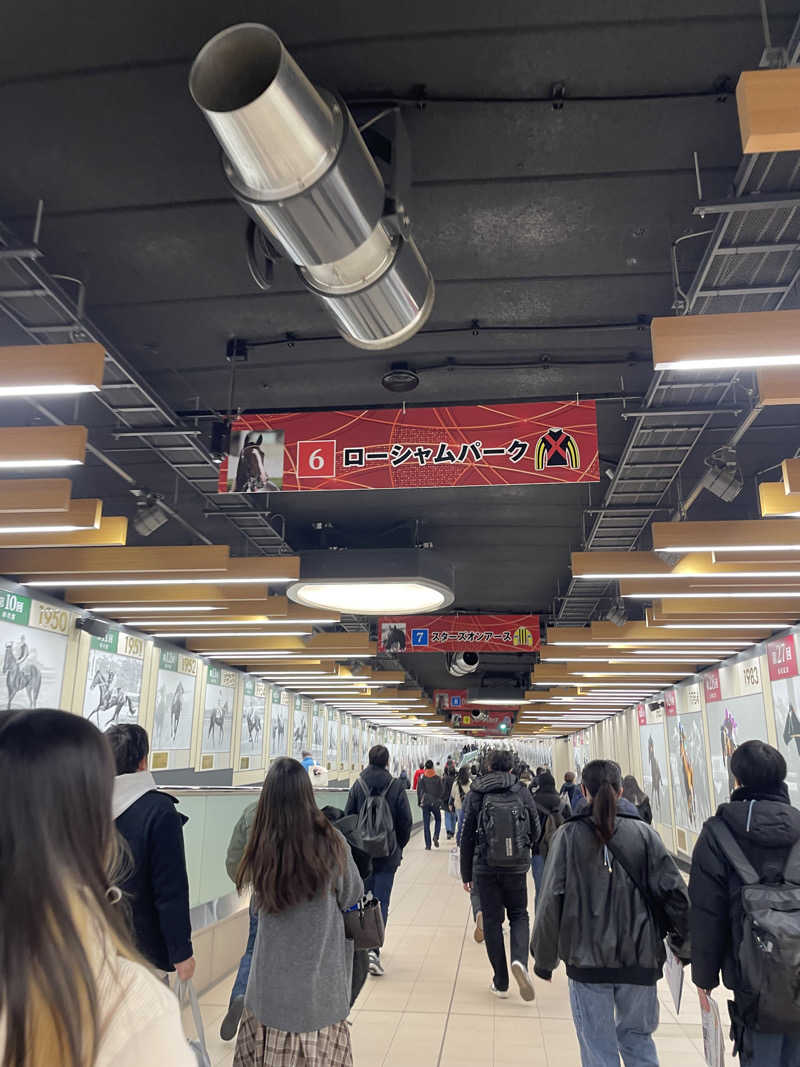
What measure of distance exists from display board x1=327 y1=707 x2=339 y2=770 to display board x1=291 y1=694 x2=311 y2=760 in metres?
3.00

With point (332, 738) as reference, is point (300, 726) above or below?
above

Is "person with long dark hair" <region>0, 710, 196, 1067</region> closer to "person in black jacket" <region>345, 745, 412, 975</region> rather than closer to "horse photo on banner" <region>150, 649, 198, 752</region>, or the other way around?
"person in black jacket" <region>345, 745, 412, 975</region>

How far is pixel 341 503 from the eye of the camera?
9.10m

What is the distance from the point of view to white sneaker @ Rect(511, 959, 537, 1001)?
533 cm

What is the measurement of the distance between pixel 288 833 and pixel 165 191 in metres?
3.35

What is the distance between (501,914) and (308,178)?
512 centimetres

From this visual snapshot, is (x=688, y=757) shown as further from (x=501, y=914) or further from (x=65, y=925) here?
(x=65, y=925)

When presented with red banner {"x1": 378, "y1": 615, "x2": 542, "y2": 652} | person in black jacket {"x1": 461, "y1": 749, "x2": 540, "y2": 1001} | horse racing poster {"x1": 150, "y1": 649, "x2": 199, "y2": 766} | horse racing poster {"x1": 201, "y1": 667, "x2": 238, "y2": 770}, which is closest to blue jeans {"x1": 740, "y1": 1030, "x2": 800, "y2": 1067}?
person in black jacket {"x1": 461, "y1": 749, "x2": 540, "y2": 1001}

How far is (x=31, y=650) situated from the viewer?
963cm

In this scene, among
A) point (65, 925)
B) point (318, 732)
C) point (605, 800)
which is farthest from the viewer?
point (318, 732)

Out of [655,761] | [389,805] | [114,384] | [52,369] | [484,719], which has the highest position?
[114,384]

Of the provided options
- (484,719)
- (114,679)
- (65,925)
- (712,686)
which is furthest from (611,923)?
(484,719)

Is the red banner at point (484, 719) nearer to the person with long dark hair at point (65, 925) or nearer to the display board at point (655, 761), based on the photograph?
the display board at point (655, 761)

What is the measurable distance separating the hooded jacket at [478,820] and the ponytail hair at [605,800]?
8.32 feet
